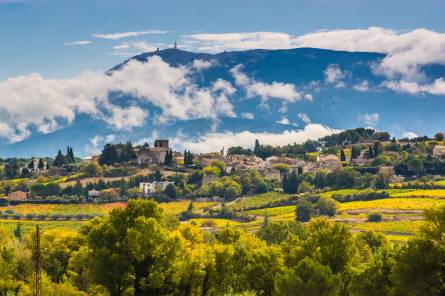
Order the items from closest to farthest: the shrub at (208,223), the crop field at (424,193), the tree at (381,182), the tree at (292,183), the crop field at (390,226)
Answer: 1. the crop field at (390,226)
2. the shrub at (208,223)
3. the crop field at (424,193)
4. the tree at (381,182)
5. the tree at (292,183)

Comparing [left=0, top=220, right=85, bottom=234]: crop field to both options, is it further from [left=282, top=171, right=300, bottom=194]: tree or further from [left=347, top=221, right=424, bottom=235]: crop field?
[left=282, top=171, right=300, bottom=194]: tree

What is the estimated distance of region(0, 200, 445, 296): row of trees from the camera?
47.7 m

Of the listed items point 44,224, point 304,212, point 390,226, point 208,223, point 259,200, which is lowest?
point 208,223

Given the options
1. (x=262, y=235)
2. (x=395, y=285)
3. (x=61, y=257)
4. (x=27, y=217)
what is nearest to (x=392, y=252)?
(x=395, y=285)

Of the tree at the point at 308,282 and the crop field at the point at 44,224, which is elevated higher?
the tree at the point at 308,282

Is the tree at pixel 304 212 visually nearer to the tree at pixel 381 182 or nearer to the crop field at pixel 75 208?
the tree at pixel 381 182

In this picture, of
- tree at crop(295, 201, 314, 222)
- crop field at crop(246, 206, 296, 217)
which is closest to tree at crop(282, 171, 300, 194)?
crop field at crop(246, 206, 296, 217)

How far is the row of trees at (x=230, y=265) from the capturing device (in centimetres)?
4772

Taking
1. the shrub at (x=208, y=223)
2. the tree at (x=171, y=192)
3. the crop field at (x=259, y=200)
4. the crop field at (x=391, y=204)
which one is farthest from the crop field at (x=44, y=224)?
the crop field at (x=391, y=204)

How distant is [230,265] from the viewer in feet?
197

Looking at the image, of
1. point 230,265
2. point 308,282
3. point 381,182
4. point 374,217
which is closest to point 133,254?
point 230,265

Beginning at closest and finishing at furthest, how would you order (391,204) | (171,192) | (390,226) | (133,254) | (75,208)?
(133,254) → (390,226) → (391,204) → (75,208) → (171,192)

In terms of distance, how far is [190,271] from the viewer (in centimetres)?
5519

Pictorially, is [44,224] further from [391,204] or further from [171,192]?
[391,204]
